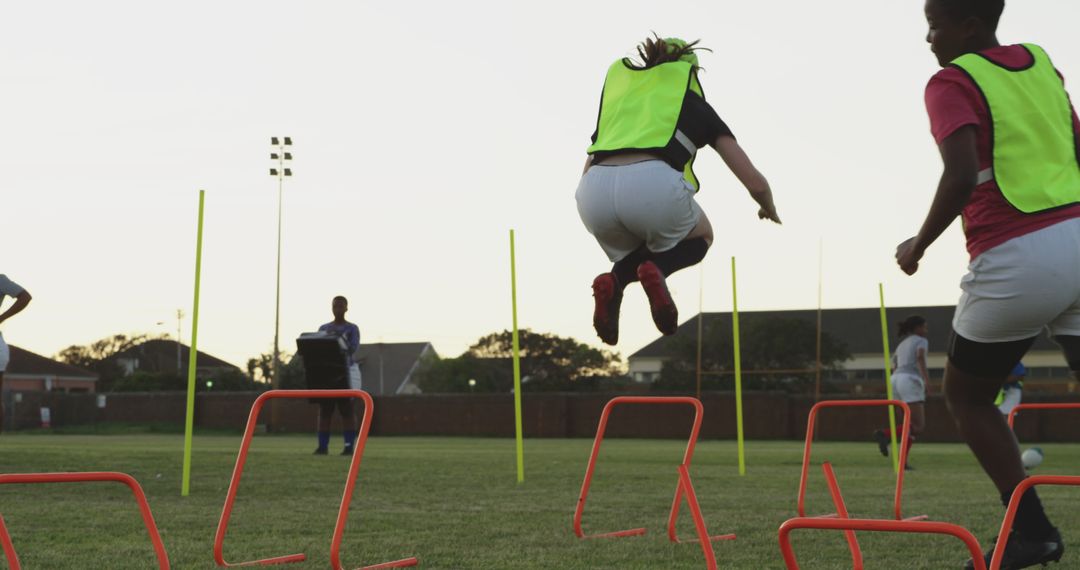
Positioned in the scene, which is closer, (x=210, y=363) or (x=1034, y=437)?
(x=1034, y=437)

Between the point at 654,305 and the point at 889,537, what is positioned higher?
the point at 654,305

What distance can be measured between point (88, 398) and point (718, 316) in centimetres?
4463

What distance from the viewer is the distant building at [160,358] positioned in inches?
4358

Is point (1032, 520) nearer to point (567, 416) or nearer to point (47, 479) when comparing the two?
point (47, 479)

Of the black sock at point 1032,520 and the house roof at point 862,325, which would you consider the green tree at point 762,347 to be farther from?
the black sock at point 1032,520

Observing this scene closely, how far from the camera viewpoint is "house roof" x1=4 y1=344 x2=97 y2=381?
285 feet

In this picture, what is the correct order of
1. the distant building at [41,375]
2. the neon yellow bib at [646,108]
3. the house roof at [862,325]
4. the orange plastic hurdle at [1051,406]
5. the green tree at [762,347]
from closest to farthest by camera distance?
1. the neon yellow bib at [646,108]
2. the orange plastic hurdle at [1051,406]
3. the green tree at [762,347]
4. the house roof at [862,325]
5. the distant building at [41,375]

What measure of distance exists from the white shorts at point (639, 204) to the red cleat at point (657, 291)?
119 mm

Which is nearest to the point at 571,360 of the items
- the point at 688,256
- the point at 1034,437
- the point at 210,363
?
the point at 210,363

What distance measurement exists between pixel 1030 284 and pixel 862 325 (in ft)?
298

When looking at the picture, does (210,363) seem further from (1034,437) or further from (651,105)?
(651,105)

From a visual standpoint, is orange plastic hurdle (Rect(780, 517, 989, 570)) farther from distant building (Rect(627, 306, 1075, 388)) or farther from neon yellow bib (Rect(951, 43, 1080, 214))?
distant building (Rect(627, 306, 1075, 388))

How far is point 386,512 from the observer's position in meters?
7.70

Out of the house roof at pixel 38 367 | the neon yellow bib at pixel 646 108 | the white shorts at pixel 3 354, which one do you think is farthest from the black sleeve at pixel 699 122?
the house roof at pixel 38 367
